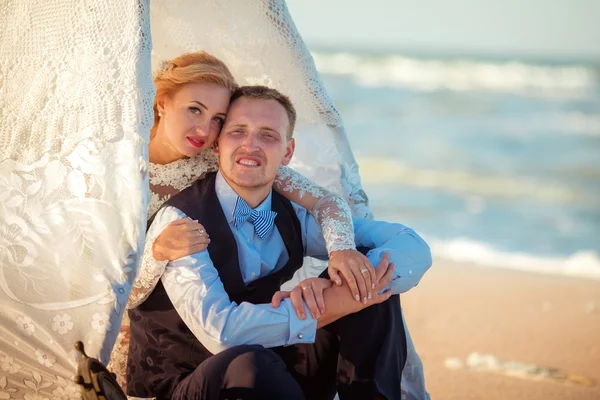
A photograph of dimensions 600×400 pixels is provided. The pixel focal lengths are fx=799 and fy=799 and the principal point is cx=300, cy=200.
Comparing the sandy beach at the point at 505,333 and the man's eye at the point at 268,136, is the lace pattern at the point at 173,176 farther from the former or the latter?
the sandy beach at the point at 505,333

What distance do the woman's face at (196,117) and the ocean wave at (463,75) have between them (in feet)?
65.8

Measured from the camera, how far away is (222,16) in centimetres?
411

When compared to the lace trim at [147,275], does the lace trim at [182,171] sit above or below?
above

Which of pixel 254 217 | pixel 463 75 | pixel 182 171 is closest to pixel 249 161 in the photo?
pixel 254 217

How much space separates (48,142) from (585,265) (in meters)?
6.32

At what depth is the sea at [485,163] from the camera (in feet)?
29.0

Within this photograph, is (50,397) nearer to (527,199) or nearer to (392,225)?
(392,225)

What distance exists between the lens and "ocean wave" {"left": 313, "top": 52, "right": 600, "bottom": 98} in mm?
24906

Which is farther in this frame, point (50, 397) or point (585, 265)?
point (585, 265)

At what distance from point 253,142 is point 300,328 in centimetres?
90

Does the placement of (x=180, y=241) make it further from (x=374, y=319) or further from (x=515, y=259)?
(x=515, y=259)

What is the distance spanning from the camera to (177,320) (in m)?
3.33

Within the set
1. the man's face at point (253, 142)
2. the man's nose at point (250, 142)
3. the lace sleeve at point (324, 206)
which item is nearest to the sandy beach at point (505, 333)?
the lace sleeve at point (324, 206)

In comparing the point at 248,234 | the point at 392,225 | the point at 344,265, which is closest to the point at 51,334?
the point at 248,234
